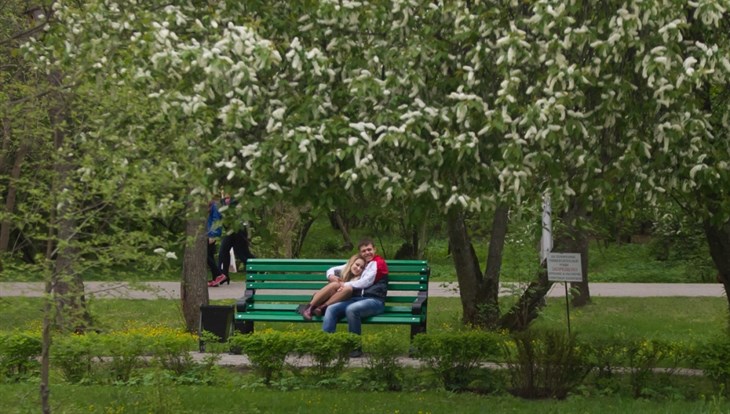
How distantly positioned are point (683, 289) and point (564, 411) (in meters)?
12.6

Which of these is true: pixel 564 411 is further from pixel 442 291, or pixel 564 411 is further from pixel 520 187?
pixel 442 291

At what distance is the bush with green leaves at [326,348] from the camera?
10.7 m

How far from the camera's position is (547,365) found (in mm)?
10203

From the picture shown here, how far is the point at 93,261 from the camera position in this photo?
7570 mm

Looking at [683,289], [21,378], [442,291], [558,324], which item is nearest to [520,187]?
[21,378]

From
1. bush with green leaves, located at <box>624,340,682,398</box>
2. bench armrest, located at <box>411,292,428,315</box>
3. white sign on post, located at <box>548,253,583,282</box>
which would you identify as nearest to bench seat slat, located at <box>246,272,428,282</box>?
bench armrest, located at <box>411,292,428,315</box>

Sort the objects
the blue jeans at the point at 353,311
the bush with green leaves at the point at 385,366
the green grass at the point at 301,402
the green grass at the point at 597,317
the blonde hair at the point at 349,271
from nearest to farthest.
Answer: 1. the green grass at the point at 301,402
2. the bush with green leaves at the point at 385,366
3. the blue jeans at the point at 353,311
4. the blonde hair at the point at 349,271
5. the green grass at the point at 597,317

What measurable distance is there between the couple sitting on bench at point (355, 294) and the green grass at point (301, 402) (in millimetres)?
1920

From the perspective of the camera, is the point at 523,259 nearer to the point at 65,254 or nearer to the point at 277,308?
the point at 277,308

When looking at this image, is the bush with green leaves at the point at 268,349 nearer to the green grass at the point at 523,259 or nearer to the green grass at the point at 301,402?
the green grass at the point at 301,402

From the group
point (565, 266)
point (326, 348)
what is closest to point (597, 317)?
point (565, 266)

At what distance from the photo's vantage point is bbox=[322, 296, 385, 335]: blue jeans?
12.4m

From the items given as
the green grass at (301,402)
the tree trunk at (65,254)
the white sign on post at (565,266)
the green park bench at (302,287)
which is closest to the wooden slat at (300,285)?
the green park bench at (302,287)

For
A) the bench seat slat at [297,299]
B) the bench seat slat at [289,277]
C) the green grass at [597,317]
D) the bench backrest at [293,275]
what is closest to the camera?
the bench seat slat at [297,299]
